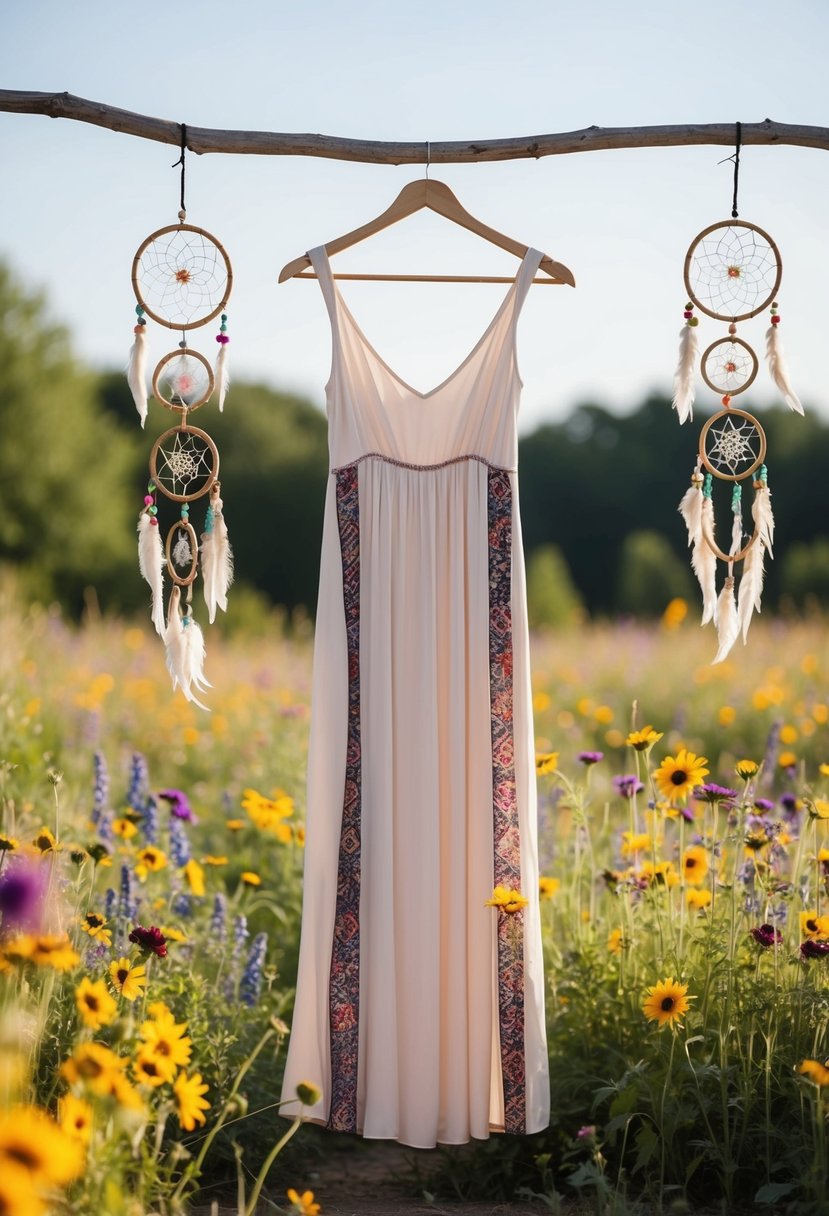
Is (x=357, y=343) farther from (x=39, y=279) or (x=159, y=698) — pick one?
(x=39, y=279)

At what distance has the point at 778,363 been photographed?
236 cm

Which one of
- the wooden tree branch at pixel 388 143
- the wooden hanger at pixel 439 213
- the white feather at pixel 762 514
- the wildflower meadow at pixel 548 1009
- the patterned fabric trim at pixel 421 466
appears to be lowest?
the wildflower meadow at pixel 548 1009

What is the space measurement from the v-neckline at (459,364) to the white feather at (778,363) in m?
0.56

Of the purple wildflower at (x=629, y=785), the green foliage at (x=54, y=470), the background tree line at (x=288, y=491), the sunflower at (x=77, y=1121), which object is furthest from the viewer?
the background tree line at (x=288, y=491)

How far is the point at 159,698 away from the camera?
6.00 metres

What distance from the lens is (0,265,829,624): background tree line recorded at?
14.6 metres

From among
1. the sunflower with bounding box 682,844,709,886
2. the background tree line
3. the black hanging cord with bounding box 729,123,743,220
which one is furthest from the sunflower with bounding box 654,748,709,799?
the background tree line

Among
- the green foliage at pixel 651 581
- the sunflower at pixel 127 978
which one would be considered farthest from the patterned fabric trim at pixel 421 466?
the green foliage at pixel 651 581

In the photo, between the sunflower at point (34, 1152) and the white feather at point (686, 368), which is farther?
the white feather at point (686, 368)

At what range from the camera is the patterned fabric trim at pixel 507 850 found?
225cm

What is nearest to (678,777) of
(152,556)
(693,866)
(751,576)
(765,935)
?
(693,866)

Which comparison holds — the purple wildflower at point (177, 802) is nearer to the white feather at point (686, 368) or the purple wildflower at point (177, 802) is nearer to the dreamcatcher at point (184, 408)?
the dreamcatcher at point (184, 408)

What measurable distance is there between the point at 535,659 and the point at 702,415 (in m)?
12.7

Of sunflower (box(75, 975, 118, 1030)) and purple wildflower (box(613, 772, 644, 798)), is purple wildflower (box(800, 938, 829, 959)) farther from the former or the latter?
sunflower (box(75, 975, 118, 1030))
